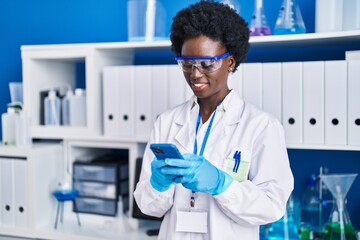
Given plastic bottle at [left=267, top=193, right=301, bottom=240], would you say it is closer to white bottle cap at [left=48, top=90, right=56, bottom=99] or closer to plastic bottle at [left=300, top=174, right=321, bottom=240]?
plastic bottle at [left=300, top=174, right=321, bottom=240]

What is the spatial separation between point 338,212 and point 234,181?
659 mm

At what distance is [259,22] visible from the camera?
1.83 meters

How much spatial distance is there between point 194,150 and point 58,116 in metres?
0.99

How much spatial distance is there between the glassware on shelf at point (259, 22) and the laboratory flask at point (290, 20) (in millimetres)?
53

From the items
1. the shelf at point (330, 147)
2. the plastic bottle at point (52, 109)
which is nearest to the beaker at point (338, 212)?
the shelf at point (330, 147)

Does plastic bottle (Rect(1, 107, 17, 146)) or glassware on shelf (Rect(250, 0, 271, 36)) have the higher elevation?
glassware on shelf (Rect(250, 0, 271, 36))

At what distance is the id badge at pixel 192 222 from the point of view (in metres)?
1.27

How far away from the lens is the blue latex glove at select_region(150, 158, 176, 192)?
1188 millimetres

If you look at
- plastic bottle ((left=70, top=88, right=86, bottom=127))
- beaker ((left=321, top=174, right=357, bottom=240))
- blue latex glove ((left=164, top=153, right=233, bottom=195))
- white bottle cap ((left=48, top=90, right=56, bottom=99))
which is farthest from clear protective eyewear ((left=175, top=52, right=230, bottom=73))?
white bottle cap ((left=48, top=90, right=56, bottom=99))

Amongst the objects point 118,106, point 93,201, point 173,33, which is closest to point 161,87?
point 118,106

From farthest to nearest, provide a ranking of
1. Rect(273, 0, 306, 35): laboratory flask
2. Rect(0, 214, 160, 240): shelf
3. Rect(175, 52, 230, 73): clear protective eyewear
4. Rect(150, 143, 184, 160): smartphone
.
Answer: Rect(0, 214, 160, 240): shelf
Rect(273, 0, 306, 35): laboratory flask
Rect(175, 52, 230, 73): clear protective eyewear
Rect(150, 143, 184, 160): smartphone

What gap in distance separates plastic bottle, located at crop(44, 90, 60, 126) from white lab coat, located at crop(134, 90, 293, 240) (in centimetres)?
83

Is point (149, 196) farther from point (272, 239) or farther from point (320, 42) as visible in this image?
point (320, 42)

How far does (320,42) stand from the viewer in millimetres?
1742
